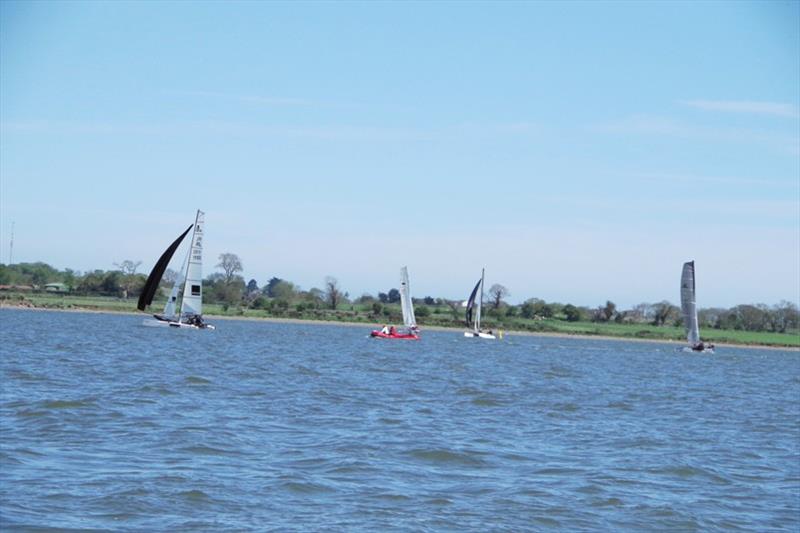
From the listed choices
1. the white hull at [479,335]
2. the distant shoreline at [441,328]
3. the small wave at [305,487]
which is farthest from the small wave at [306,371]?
the distant shoreline at [441,328]

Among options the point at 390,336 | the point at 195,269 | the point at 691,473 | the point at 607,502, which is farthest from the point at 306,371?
the point at 390,336

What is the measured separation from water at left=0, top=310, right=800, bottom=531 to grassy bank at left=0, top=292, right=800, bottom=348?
80.0 m

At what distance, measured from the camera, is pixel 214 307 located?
12294cm

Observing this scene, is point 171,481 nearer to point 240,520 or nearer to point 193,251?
point 240,520

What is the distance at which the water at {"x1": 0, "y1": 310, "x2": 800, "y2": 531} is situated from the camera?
13.1 metres

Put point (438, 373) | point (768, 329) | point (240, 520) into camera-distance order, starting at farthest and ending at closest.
Result: point (768, 329)
point (438, 373)
point (240, 520)

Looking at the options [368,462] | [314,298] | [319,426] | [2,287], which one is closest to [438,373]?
[319,426]

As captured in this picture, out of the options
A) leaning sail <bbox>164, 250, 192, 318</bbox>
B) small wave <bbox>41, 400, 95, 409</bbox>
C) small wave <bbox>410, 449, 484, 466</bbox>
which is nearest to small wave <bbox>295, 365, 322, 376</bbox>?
small wave <bbox>41, 400, 95, 409</bbox>

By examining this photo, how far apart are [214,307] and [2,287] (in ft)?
77.8

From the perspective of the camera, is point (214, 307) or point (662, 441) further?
point (214, 307)

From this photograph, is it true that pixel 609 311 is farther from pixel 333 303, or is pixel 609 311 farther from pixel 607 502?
pixel 607 502

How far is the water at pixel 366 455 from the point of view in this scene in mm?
13078

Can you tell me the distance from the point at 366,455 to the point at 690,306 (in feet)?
229

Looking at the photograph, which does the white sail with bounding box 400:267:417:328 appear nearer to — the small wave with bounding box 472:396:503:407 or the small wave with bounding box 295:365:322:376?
the small wave with bounding box 295:365:322:376
